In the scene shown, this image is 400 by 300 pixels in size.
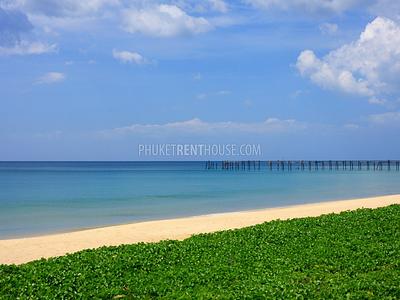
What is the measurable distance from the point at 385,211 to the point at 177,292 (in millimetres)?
11554

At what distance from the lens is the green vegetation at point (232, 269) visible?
10047 mm

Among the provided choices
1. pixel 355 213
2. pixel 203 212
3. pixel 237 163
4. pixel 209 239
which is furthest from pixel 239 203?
pixel 237 163

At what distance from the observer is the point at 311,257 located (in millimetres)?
12555

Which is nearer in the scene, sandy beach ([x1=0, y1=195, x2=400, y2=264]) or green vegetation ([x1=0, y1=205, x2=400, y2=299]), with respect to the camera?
green vegetation ([x1=0, y1=205, x2=400, y2=299])

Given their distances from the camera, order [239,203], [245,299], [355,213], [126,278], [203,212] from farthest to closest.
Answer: [239,203]
[203,212]
[355,213]
[126,278]
[245,299]

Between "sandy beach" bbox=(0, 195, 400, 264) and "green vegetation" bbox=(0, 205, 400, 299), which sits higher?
"green vegetation" bbox=(0, 205, 400, 299)

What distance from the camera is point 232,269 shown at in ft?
38.0

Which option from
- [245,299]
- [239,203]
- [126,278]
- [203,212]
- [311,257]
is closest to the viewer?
[245,299]

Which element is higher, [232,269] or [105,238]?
[232,269]

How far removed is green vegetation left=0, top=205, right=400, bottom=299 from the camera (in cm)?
1005

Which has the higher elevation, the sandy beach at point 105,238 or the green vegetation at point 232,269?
the green vegetation at point 232,269

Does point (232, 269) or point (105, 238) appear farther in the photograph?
point (105, 238)

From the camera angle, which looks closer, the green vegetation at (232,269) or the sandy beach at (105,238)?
the green vegetation at (232,269)

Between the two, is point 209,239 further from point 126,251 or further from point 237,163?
point 237,163
